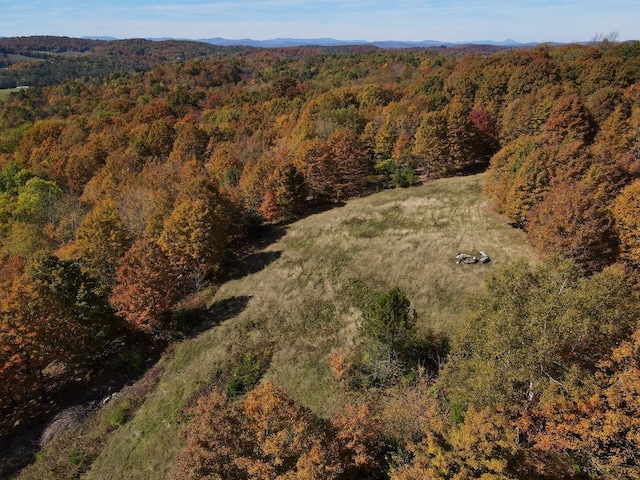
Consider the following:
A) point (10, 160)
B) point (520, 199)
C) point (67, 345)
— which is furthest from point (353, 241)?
point (10, 160)

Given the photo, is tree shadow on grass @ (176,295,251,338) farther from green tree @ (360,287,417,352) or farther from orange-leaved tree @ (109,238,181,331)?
green tree @ (360,287,417,352)

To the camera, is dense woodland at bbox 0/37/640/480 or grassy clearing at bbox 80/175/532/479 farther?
grassy clearing at bbox 80/175/532/479

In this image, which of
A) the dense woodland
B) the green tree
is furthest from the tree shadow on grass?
the green tree

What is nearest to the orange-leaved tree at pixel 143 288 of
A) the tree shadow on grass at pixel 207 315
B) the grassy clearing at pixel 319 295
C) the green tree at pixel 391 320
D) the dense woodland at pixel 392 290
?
the dense woodland at pixel 392 290

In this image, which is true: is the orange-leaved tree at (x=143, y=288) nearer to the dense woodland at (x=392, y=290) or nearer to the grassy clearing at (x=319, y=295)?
the dense woodland at (x=392, y=290)

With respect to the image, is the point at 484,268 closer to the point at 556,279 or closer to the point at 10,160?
the point at 556,279

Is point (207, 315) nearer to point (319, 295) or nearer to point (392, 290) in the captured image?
point (319, 295)

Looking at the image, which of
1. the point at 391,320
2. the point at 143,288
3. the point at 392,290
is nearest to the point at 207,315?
the point at 143,288
